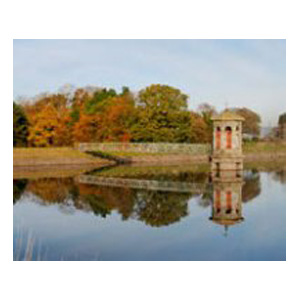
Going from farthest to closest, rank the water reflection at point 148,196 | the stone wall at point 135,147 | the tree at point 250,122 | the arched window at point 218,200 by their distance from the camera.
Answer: the tree at point 250,122 < the stone wall at point 135,147 < the arched window at point 218,200 < the water reflection at point 148,196

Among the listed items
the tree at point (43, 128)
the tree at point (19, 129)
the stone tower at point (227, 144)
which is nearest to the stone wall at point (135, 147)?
the tree at point (43, 128)

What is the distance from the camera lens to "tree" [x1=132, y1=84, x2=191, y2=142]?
135 ft

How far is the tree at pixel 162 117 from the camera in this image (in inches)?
1625

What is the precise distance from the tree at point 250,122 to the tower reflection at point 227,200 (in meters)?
52.2

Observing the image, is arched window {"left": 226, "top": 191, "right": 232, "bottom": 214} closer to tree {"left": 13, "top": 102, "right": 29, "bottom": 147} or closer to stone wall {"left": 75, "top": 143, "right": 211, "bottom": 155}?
stone wall {"left": 75, "top": 143, "right": 211, "bottom": 155}

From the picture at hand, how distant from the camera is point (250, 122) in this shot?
77.0 meters

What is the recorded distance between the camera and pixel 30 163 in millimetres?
32875

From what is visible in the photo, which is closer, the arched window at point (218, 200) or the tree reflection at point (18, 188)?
the arched window at point (218, 200)

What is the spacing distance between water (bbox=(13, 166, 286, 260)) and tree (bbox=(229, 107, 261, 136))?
183 ft

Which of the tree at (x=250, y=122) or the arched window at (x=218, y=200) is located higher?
the tree at (x=250, y=122)

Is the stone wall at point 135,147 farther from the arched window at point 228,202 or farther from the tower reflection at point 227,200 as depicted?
the arched window at point 228,202

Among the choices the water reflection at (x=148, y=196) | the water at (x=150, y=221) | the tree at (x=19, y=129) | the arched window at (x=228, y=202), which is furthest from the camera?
the tree at (x=19, y=129)

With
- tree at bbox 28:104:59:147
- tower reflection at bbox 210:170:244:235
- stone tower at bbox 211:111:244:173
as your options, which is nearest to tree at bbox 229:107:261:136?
tree at bbox 28:104:59:147

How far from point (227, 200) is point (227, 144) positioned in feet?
42.9
